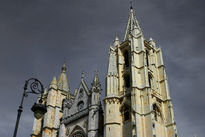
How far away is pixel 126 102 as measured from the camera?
2386 centimetres

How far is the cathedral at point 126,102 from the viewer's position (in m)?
22.1

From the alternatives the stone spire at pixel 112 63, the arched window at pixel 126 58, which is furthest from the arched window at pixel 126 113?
the arched window at pixel 126 58

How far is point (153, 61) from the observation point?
28.9 m

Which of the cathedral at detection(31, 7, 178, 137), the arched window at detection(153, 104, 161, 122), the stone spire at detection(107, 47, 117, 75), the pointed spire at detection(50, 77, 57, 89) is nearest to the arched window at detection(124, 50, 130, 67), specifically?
the cathedral at detection(31, 7, 178, 137)

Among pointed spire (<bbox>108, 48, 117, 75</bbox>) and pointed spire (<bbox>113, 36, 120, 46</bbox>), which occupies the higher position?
pointed spire (<bbox>113, 36, 120, 46</bbox>)

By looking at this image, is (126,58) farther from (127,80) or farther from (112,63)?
(127,80)

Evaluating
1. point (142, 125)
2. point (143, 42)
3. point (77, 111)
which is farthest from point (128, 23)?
point (142, 125)

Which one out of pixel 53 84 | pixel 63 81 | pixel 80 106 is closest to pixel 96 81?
pixel 80 106

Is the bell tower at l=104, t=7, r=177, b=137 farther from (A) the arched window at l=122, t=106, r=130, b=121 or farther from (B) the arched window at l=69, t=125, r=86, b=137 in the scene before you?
(B) the arched window at l=69, t=125, r=86, b=137

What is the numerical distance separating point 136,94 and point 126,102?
1.64 meters

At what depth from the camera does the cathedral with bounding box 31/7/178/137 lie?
Answer: 72.5 ft

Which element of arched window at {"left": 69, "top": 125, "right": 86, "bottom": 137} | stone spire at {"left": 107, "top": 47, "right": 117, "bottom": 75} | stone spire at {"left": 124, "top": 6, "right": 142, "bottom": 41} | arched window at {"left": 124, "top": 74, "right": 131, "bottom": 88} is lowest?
arched window at {"left": 69, "top": 125, "right": 86, "bottom": 137}

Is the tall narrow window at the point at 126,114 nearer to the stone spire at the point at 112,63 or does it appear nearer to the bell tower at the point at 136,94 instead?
the bell tower at the point at 136,94

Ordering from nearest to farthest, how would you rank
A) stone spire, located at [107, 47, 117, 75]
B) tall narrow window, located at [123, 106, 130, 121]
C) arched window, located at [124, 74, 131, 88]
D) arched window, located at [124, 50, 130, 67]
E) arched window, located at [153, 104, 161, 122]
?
tall narrow window, located at [123, 106, 130, 121]
arched window, located at [153, 104, 161, 122]
arched window, located at [124, 74, 131, 88]
stone spire, located at [107, 47, 117, 75]
arched window, located at [124, 50, 130, 67]
